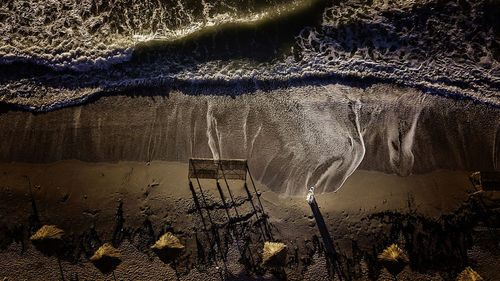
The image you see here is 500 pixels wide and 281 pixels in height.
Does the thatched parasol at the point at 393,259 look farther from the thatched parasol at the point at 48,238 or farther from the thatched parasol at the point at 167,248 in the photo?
the thatched parasol at the point at 48,238

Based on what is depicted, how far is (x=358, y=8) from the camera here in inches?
492

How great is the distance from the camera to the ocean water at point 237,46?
469 inches

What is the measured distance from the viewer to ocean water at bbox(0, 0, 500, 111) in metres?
11.9

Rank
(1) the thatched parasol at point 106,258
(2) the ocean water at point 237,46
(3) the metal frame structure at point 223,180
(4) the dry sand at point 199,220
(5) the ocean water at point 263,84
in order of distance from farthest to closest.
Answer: (2) the ocean water at point 237,46, (5) the ocean water at point 263,84, (3) the metal frame structure at point 223,180, (4) the dry sand at point 199,220, (1) the thatched parasol at point 106,258

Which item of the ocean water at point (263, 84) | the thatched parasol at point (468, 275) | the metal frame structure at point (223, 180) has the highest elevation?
the ocean water at point (263, 84)

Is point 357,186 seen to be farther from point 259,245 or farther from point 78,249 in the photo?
point 78,249

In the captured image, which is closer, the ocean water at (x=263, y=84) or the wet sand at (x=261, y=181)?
the wet sand at (x=261, y=181)

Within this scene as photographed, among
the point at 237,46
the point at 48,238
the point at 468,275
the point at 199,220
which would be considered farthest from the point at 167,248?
the point at 468,275

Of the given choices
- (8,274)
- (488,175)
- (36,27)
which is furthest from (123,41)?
(488,175)

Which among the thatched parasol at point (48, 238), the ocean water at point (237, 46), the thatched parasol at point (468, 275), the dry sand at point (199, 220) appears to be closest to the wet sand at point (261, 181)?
the dry sand at point (199, 220)

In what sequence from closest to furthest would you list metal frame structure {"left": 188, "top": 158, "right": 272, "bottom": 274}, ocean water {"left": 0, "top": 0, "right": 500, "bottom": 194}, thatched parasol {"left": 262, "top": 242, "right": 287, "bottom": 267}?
thatched parasol {"left": 262, "top": 242, "right": 287, "bottom": 267}
metal frame structure {"left": 188, "top": 158, "right": 272, "bottom": 274}
ocean water {"left": 0, "top": 0, "right": 500, "bottom": 194}

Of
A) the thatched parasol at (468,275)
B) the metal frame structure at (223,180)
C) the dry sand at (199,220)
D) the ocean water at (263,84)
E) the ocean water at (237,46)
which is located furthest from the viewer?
the ocean water at (237,46)

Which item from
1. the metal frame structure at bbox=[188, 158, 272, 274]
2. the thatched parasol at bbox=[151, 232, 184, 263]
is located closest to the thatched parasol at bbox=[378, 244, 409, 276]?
the metal frame structure at bbox=[188, 158, 272, 274]

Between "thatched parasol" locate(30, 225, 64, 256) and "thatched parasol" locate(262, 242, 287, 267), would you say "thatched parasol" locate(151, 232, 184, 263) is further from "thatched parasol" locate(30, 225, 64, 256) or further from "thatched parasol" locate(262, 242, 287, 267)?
"thatched parasol" locate(30, 225, 64, 256)
